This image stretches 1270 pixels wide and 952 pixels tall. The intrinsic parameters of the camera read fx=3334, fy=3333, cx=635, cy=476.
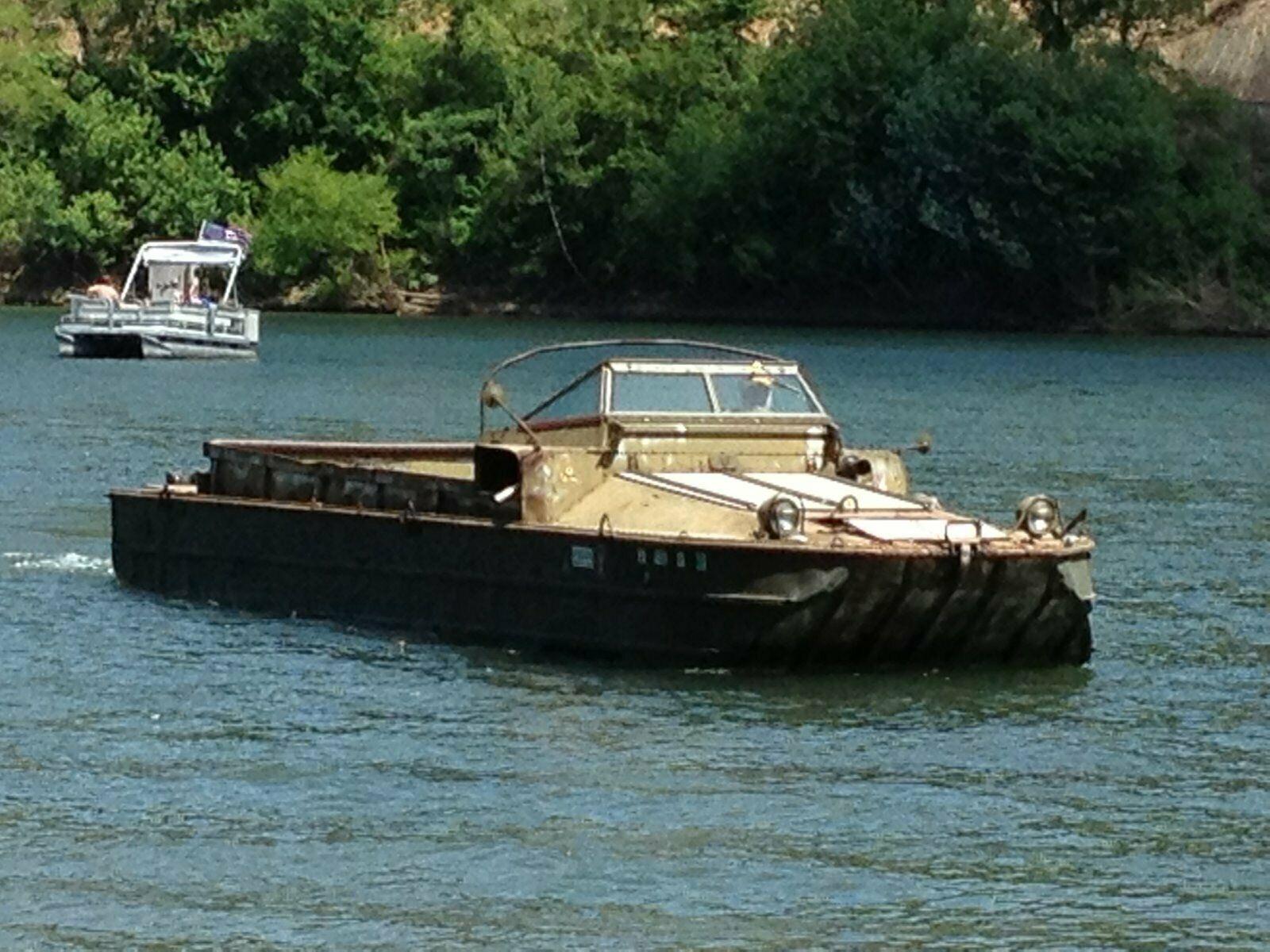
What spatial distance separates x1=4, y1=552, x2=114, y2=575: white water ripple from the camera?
31.8m

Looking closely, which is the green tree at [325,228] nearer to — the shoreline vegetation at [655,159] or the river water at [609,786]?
the shoreline vegetation at [655,159]

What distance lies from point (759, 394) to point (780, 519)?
3586mm

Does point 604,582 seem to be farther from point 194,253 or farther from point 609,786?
point 194,253

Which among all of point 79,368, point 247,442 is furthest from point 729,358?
point 79,368

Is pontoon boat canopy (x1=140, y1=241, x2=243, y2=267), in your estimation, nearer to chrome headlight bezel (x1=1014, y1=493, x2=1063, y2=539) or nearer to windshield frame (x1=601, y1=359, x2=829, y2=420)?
windshield frame (x1=601, y1=359, x2=829, y2=420)

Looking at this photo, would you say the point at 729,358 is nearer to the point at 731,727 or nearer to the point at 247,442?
the point at 247,442

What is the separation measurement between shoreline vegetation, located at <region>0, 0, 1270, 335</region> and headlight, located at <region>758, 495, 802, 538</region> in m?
70.4

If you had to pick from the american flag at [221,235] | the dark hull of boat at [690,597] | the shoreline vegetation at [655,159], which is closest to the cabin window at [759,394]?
the dark hull of boat at [690,597]

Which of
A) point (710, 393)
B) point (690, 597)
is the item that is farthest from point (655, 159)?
point (690, 597)

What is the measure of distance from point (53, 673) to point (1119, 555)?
41.4 ft

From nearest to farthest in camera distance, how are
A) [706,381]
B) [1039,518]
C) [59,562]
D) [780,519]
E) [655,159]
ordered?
[780,519] < [1039,518] < [706,381] < [59,562] < [655,159]

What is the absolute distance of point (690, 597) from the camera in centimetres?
2403

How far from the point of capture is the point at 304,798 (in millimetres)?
20344

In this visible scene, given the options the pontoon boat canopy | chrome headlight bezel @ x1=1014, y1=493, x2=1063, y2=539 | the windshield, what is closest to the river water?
chrome headlight bezel @ x1=1014, y1=493, x2=1063, y2=539
